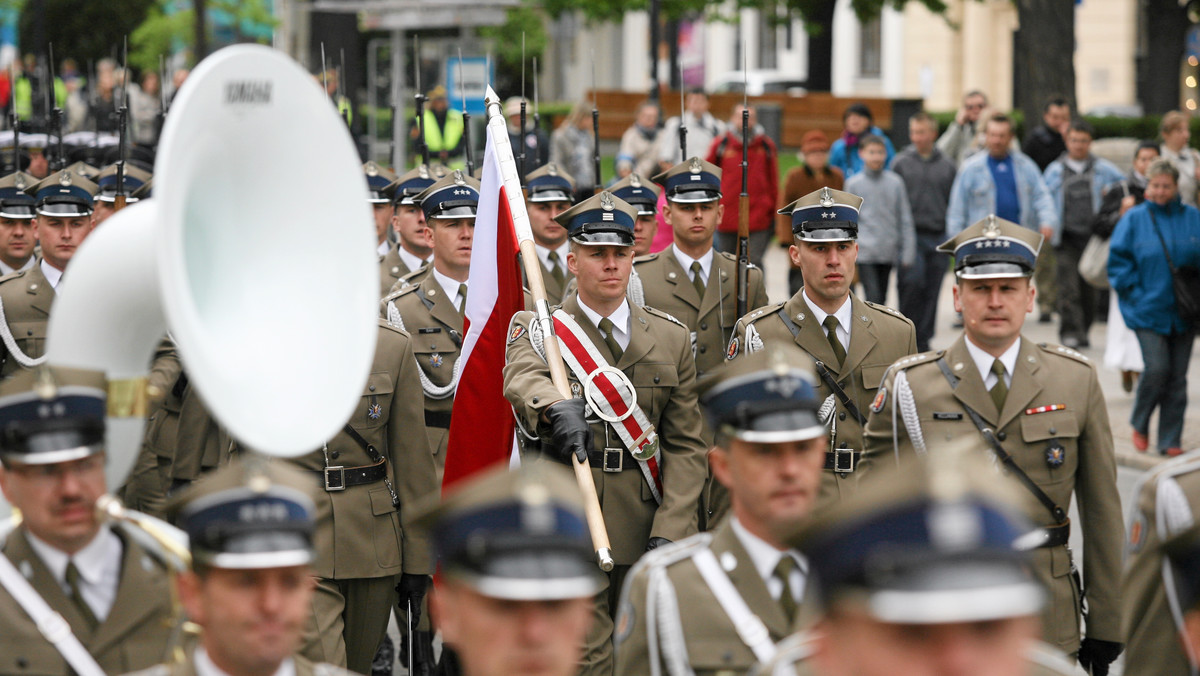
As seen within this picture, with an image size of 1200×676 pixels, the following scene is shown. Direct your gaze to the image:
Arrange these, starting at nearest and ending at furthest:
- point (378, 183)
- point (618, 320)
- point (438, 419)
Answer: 1. point (618, 320)
2. point (438, 419)
3. point (378, 183)

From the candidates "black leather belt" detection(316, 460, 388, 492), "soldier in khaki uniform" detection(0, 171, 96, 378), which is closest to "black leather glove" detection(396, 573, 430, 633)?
"black leather belt" detection(316, 460, 388, 492)

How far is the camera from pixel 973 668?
242 centimetres

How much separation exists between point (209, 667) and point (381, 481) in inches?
129

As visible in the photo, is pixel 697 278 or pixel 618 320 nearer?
pixel 618 320

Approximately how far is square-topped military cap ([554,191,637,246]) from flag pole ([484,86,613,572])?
220 mm

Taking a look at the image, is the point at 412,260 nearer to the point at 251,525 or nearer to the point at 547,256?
the point at 547,256

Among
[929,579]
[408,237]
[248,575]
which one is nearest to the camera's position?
[929,579]

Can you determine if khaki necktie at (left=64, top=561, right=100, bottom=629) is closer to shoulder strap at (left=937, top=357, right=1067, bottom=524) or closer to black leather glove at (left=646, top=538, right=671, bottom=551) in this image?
black leather glove at (left=646, top=538, right=671, bottom=551)

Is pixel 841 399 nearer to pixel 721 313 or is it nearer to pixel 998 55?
pixel 721 313

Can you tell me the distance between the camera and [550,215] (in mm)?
10266

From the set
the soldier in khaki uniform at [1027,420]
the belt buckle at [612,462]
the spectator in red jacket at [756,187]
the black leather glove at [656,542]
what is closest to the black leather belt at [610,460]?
the belt buckle at [612,462]

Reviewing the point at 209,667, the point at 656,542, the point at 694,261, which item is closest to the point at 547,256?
the point at 694,261

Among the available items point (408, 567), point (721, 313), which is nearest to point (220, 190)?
point (408, 567)

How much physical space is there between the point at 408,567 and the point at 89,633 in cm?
284
